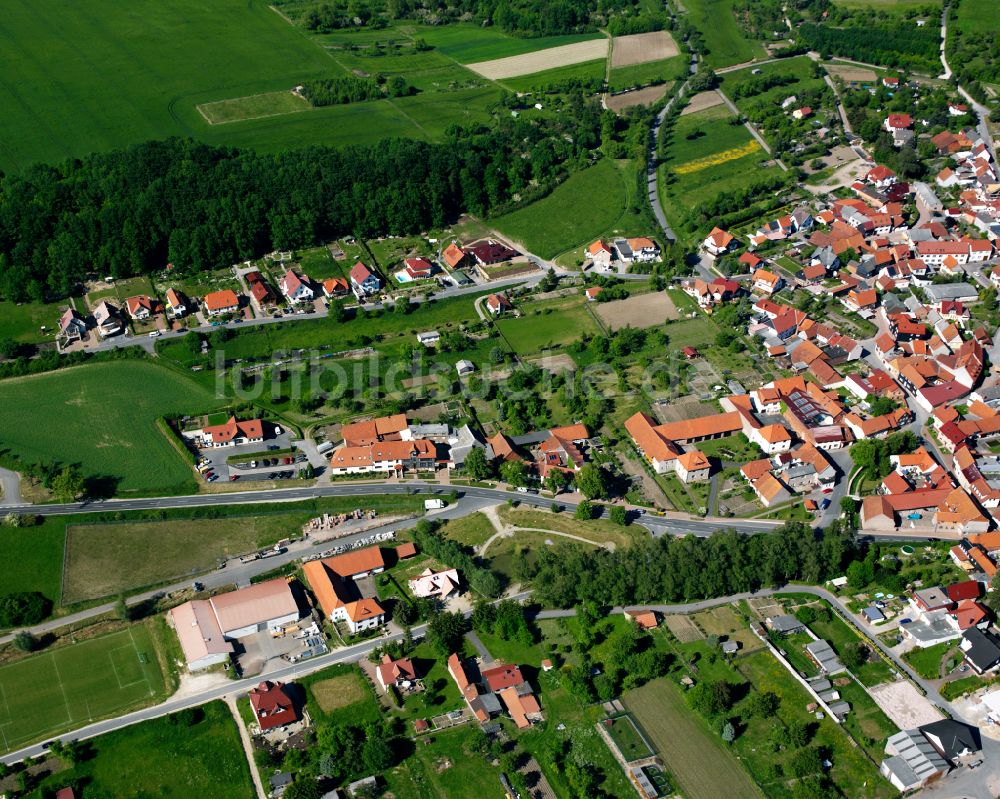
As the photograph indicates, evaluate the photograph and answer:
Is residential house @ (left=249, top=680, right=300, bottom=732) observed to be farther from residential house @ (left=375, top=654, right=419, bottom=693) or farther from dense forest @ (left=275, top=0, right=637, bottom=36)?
dense forest @ (left=275, top=0, right=637, bottom=36)

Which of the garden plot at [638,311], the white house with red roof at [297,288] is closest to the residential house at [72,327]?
the white house with red roof at [297,288]

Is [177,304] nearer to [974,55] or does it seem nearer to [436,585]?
[436,585]

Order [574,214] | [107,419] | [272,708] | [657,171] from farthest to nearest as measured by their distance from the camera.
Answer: [657,171] < [574,214] < [107,419] < [272,708]

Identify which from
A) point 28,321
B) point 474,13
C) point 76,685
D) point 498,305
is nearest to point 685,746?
point 76,685

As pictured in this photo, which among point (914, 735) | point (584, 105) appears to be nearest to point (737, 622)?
point (914, 735)

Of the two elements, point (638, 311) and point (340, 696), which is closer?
point (340, 696)

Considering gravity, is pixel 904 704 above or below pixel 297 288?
below

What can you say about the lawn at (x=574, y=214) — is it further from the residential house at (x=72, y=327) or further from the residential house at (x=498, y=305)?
the residential house at (x=72, y=327)
